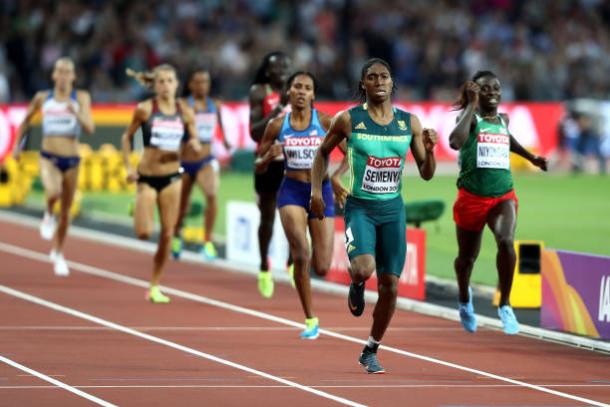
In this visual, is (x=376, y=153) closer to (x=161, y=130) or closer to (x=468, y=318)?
(x=468, y=318)

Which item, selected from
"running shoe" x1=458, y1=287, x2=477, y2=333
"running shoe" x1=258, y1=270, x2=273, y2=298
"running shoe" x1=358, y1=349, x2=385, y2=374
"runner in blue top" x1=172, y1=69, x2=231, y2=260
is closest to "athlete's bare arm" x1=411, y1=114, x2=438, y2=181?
"running shoe" x1=358, y1=349, x2=385, y2=374

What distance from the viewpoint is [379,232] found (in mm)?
12273

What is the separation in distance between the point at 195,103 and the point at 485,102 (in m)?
7.84

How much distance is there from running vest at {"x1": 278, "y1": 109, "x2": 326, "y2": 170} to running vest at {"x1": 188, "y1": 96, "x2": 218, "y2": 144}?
6.69m

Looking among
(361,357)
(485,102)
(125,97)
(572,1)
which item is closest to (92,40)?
(125,97)

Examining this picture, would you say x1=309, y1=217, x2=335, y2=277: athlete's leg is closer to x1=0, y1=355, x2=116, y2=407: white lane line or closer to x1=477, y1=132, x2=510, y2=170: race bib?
x1=477, y1=132, x2=510, y2=170: race bib

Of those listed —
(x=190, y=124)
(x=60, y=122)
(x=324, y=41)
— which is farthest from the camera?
(x=324, y=41)

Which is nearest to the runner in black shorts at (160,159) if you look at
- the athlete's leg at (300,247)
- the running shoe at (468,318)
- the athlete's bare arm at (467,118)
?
the athlete's leg at (300,247)

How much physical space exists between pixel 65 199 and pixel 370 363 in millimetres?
8215

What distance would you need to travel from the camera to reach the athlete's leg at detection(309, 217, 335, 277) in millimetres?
14578

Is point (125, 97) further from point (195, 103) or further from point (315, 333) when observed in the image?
point (315, 333)

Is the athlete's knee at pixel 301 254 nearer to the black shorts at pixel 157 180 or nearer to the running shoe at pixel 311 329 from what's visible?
the running shoe at pixel 311 329

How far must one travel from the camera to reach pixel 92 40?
3725 cm

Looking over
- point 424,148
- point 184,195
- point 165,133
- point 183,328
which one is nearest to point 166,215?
point 165,133
